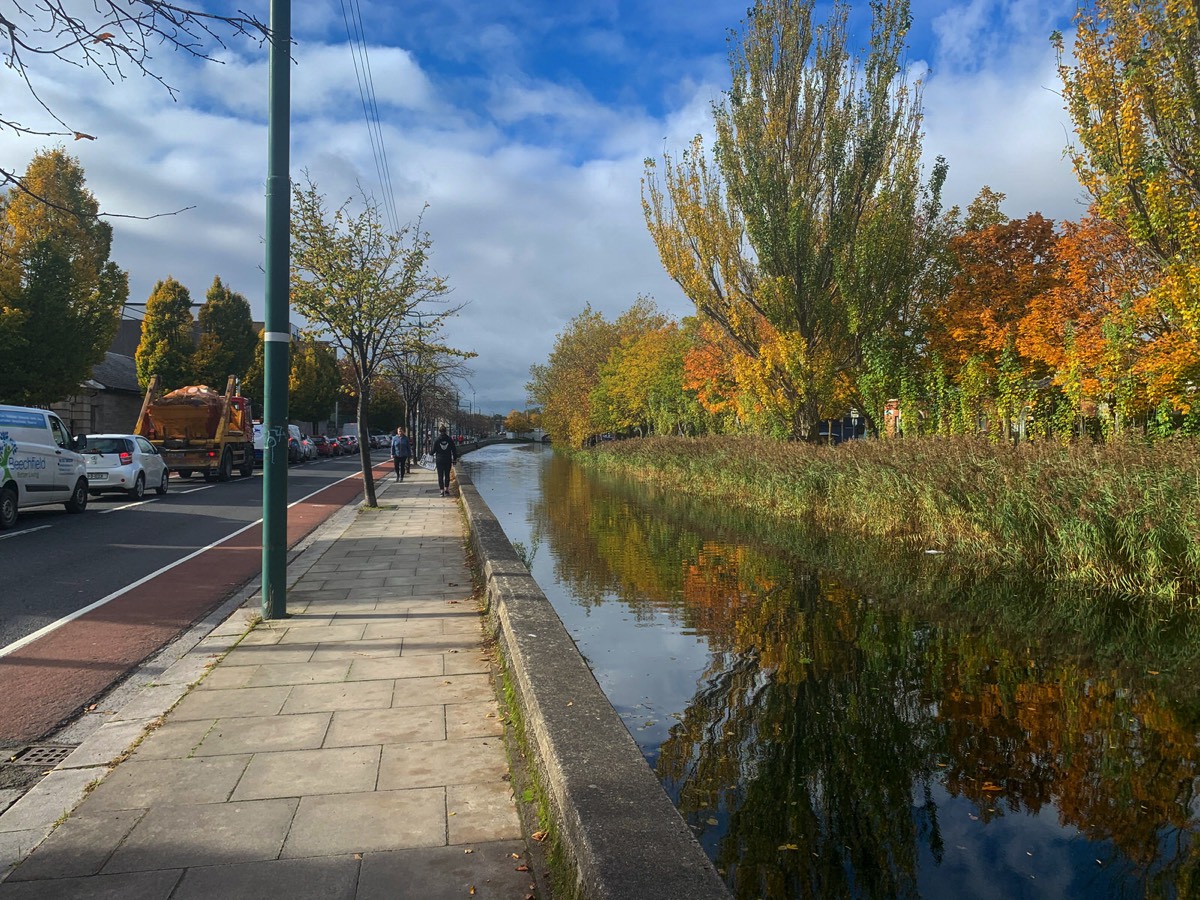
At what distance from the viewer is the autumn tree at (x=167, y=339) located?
145ft

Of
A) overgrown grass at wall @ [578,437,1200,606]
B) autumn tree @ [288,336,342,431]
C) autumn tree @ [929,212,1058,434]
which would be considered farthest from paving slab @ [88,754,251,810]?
autumn tree @ [288,336,342,431]

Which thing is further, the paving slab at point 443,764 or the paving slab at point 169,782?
the paving slab at point 443,764

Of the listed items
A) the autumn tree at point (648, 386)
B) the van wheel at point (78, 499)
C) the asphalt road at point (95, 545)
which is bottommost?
the asphalt road at point (95, 545)

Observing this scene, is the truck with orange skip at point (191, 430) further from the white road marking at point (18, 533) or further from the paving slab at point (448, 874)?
the paving slab at point (448, 874)

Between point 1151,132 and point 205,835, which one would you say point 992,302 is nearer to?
point 1151,132

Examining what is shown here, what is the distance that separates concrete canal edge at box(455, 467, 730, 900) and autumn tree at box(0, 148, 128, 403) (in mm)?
21858

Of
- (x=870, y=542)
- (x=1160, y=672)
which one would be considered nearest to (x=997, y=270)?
(x=870, y=542)

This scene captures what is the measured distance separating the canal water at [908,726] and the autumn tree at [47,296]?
1976 cm

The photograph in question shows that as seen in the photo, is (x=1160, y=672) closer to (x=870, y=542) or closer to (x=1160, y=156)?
(x=870, y=542)

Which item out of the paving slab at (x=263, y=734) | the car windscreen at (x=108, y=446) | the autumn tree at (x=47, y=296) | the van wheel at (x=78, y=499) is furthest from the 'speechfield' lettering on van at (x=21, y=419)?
the paving slab at (x=263, y=734)

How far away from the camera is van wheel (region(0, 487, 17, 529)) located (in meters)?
13.6

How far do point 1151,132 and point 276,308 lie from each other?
14163 mm

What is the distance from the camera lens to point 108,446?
64.8ft

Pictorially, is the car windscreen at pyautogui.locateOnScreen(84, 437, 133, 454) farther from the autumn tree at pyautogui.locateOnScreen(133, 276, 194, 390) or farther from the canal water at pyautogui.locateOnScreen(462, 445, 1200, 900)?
the autumn tree at pyautogui.locateOnScreen(133, 276, 194, 390)
